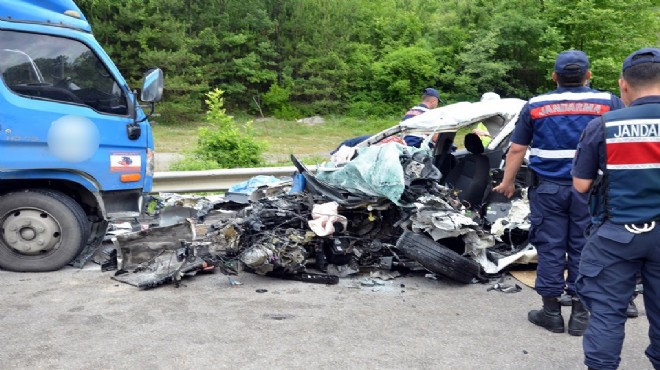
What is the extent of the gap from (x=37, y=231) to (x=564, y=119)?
4.55 metres

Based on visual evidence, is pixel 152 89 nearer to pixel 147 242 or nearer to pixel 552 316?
pixel 147 242

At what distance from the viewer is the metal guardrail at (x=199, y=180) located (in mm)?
8156

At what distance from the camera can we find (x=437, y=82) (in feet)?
Result: 90.5

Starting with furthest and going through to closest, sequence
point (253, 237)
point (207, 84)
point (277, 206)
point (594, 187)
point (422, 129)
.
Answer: point (207, 84)
point (422, 129)
point (277, 206)
point (253, 237)
point (594, 187)

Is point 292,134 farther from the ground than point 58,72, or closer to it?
closer to it

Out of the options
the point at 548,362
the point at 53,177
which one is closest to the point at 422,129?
the point at 548,362

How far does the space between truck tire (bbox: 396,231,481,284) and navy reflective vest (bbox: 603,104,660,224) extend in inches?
83.0

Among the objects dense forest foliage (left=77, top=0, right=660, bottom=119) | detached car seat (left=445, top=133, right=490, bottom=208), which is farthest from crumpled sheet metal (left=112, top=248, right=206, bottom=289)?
dense forest foliage (left=77, top=0, right=660, bottom=119)

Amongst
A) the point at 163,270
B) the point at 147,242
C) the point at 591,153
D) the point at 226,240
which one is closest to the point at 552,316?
the point at 591,153

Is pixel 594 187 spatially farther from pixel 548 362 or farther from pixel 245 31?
pixel 245 31

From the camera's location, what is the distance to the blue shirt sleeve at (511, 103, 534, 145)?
4523 millimetres

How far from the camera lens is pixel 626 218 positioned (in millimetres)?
3143

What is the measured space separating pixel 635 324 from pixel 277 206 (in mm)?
3172

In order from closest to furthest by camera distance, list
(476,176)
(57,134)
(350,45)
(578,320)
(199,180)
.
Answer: (578,320) < (57,134) < (476,176) < (199,180) < (350,45)
